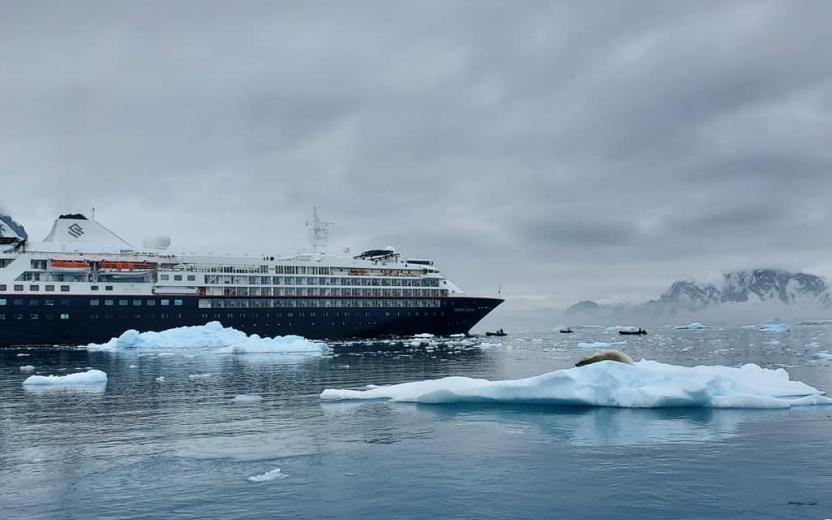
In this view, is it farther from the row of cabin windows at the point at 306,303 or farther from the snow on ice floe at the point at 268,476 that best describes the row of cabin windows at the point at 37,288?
the snow on ice floe at the point at 268,476

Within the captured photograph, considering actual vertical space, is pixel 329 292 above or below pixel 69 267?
below

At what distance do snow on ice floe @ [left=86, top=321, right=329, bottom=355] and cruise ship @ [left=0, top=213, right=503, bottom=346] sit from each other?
5.40 meters

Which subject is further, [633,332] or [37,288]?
[633,332]

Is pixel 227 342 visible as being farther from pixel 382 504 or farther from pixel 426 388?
pixel 382 504

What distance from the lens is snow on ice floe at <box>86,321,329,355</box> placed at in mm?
68125

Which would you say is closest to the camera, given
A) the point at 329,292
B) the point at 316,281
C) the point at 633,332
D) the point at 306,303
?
the point at 306,303

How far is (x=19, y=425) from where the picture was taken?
22.8m

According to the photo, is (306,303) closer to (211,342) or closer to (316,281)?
(316,281)

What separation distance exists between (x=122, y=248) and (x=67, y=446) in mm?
76986

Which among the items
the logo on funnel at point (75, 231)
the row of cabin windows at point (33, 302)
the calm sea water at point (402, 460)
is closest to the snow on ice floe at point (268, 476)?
the calm sea water at point (402, 460)

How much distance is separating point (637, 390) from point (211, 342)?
62246 millimetres

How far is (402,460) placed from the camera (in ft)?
53.6

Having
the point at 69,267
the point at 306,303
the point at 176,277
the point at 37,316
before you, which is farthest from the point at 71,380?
the point at 306,303

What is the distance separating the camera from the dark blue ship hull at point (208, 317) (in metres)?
77.6
